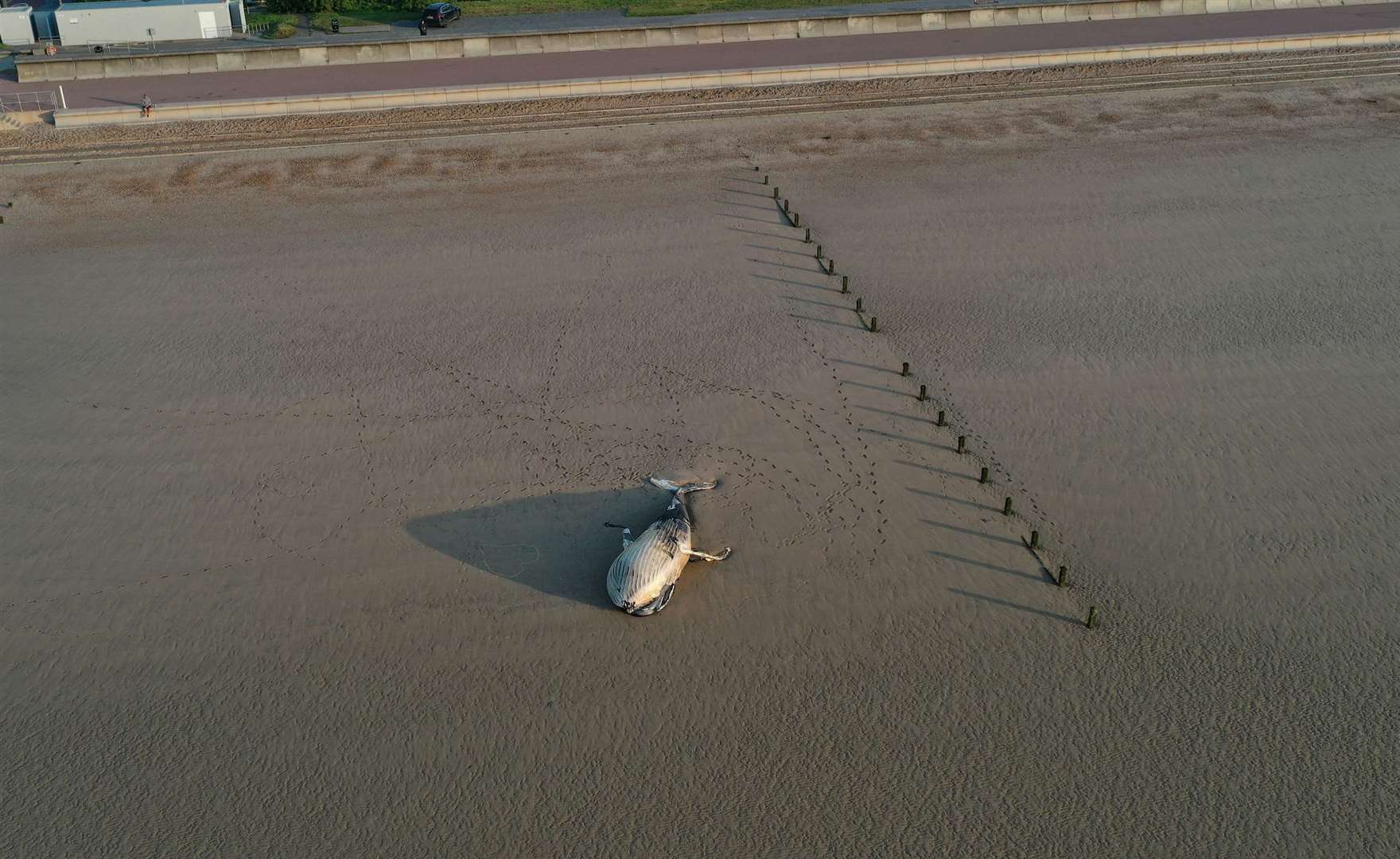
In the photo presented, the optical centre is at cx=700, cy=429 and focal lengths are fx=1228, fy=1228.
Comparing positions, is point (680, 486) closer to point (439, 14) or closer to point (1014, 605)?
point (1014, 605)

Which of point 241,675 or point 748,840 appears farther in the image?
point 241,675

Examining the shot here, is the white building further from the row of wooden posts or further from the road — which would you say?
the row of wooden posts

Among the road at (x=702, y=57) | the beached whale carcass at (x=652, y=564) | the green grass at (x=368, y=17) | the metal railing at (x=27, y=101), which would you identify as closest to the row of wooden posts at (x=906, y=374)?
the beached whale carcass at (x=652, y=564)

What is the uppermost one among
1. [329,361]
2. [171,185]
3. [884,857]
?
[171,185]

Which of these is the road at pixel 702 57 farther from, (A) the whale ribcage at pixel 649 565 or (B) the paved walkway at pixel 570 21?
(A) the whale ribcage at pixel 649 565

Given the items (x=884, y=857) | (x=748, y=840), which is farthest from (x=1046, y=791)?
(x=748, y=840)

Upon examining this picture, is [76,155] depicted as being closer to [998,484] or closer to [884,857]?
[998,484]
